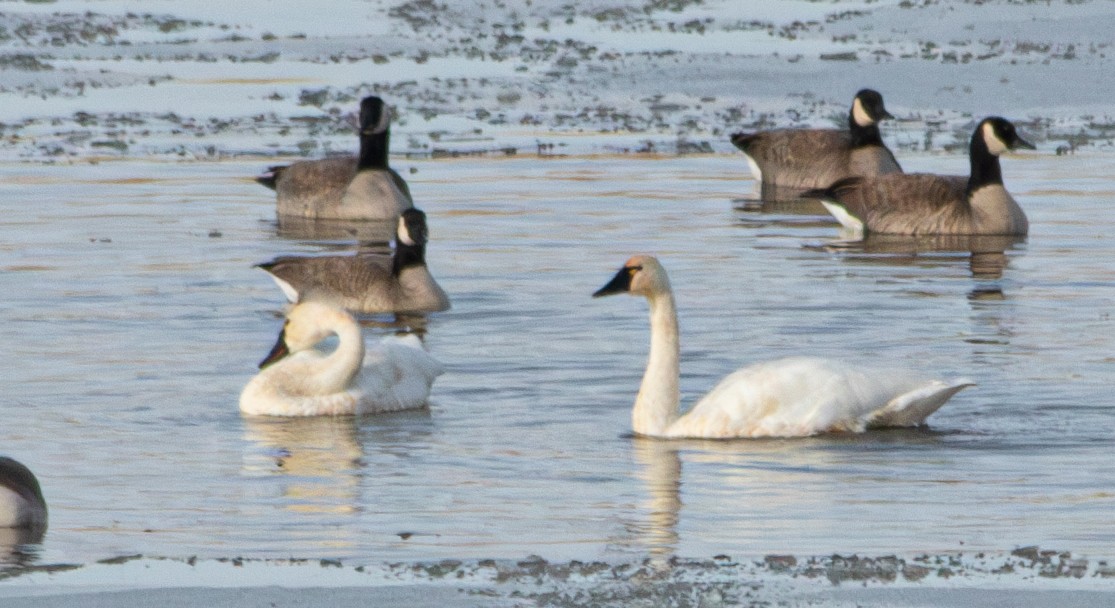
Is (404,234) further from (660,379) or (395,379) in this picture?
(660,379)

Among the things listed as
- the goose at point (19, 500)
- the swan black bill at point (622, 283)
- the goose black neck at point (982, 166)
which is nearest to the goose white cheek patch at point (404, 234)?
the swan black bill at point (622, 283)

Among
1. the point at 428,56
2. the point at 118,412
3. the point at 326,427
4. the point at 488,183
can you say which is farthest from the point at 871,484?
the point at 428,56

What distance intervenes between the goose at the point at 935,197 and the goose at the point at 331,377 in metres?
9.48

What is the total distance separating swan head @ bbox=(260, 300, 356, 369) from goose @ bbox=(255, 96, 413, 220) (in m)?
9.13

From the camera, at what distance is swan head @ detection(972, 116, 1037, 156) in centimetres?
2009

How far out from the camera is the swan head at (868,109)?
23.6 m

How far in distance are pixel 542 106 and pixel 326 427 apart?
1771 centimetres

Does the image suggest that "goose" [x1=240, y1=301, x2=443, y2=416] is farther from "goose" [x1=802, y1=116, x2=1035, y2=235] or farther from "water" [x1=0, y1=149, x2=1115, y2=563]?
"goose" [x1=802, y1=116, x2=1035, y2=235]

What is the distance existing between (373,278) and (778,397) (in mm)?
5861

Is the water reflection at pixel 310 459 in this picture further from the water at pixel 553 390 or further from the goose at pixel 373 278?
the goose at pixel 373 278

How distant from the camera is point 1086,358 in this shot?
1224 centimetres

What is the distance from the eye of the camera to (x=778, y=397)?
1025cm

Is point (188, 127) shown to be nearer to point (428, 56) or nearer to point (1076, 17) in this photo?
point (428, 56)

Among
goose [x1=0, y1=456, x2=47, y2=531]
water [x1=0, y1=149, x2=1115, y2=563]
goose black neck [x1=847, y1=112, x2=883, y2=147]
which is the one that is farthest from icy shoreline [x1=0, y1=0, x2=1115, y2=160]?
goose [x1=0, y1=456, x2=47, y2=531]
